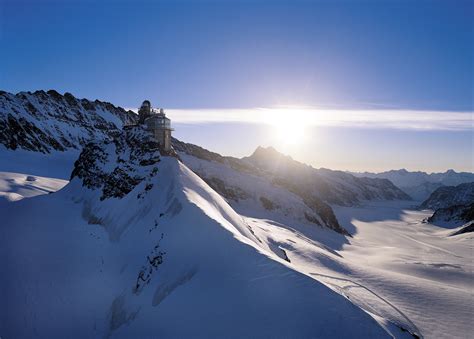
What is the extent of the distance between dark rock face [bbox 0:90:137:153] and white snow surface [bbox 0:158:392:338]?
29546mm

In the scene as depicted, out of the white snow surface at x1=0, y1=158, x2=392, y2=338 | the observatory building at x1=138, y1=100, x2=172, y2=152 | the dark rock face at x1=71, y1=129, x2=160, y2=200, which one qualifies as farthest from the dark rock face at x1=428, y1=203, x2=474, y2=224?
the white snow surface at x1=0, y1=158, x2=392, y2=338

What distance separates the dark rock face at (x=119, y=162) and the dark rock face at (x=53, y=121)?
11567 millimetres

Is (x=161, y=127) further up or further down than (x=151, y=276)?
further up

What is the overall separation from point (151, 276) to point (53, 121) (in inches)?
3551

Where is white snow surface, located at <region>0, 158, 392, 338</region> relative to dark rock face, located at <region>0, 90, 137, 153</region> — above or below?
below

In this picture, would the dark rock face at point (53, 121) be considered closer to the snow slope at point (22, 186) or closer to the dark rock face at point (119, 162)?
the dark rock face at point (119, 162)

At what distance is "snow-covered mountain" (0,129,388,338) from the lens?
1151 centimetres

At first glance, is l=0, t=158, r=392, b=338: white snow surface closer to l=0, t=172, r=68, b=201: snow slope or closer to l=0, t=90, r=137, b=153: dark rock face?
l=0, t=172, r=68, b=201: snow slope

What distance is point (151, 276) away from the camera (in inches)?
669

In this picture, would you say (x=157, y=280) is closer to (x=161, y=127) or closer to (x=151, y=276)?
(x=151, y=276)

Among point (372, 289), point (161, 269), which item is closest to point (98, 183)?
point (161, 269)

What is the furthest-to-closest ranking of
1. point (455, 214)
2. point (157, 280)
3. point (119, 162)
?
point (455, 214), point (119, 162), point (157, 280)

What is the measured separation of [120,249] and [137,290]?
6.66 m

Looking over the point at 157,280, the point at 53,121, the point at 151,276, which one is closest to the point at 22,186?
the point at 151,276
